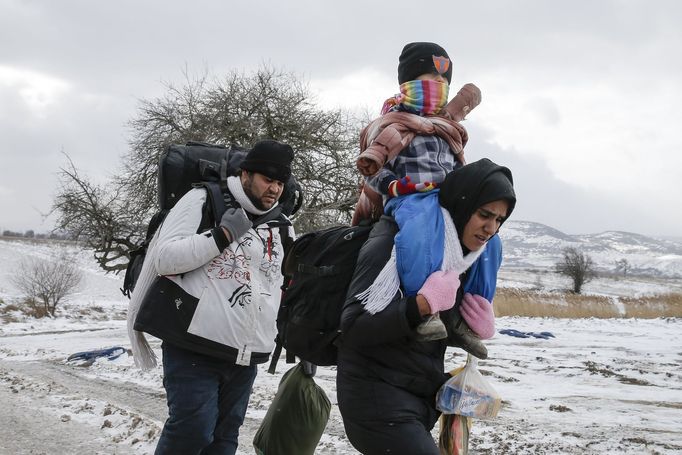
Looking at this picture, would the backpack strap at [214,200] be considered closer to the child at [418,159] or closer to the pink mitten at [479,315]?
the child at [418,159]

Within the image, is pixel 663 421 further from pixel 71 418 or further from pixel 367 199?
pixel 71 418

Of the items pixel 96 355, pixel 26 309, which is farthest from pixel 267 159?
pixel 26 309

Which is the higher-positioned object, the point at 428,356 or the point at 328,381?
the point at 428,356

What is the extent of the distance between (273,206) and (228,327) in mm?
683

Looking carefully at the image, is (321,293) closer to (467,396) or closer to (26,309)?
(467,396)

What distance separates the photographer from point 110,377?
8.08 m

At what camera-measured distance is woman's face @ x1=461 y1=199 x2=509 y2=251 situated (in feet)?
6.58

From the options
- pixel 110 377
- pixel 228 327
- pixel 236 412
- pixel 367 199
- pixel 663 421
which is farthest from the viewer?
pixel 110 377

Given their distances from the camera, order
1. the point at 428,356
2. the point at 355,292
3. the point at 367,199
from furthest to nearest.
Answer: the point at 367,199
the point at 428,356
the point at 355,292

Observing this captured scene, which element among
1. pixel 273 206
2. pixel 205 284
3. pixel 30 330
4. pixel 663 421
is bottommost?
pixel 30 330

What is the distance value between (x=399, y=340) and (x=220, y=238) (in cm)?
103

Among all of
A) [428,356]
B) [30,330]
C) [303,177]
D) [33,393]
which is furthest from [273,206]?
[30,330]

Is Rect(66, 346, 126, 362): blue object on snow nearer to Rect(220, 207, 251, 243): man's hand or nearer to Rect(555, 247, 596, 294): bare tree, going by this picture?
Rect(220, 207, 251, 243): man's hand

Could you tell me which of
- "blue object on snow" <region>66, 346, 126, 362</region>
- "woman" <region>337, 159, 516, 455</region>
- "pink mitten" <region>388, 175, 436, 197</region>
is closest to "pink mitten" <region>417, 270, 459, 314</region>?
"woman" <region>337, 159, 516, 455</region>
